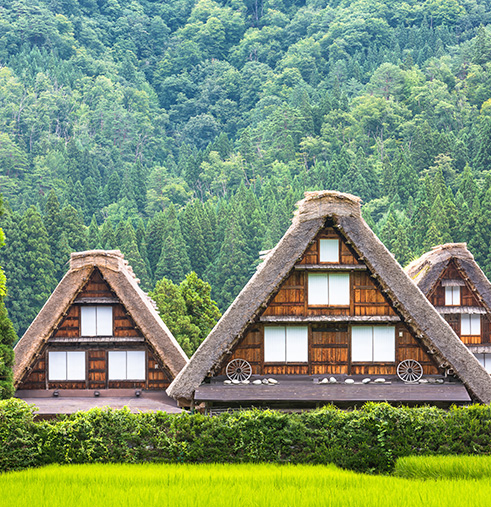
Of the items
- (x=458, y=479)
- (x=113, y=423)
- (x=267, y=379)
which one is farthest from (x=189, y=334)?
(x=458, y=479)

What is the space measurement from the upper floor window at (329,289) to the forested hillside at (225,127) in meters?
44.4

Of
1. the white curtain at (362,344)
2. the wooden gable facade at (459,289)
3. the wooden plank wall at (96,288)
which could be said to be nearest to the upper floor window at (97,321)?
the wooden plank wall at (96,288)

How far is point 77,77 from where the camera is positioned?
12962cm

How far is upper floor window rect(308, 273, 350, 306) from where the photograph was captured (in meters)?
19.2

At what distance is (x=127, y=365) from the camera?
23281mm

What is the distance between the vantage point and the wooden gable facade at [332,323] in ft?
62.4

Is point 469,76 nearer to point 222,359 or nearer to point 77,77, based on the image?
point 77,77

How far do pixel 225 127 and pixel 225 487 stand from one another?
11913cm

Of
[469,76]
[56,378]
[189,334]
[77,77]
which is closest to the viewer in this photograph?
[56,378]

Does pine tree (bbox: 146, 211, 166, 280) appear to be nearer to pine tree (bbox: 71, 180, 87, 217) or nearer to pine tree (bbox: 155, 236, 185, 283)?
pine tree (bbox: 155, 236, 185, 283)

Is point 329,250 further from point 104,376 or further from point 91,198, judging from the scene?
point 91,198

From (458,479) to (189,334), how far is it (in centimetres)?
2827

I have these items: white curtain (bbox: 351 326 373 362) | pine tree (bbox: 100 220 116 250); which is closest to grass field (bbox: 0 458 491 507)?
white curtain (bbox: 351 326 373 362)

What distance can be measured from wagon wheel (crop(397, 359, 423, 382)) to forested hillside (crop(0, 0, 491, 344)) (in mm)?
44391
